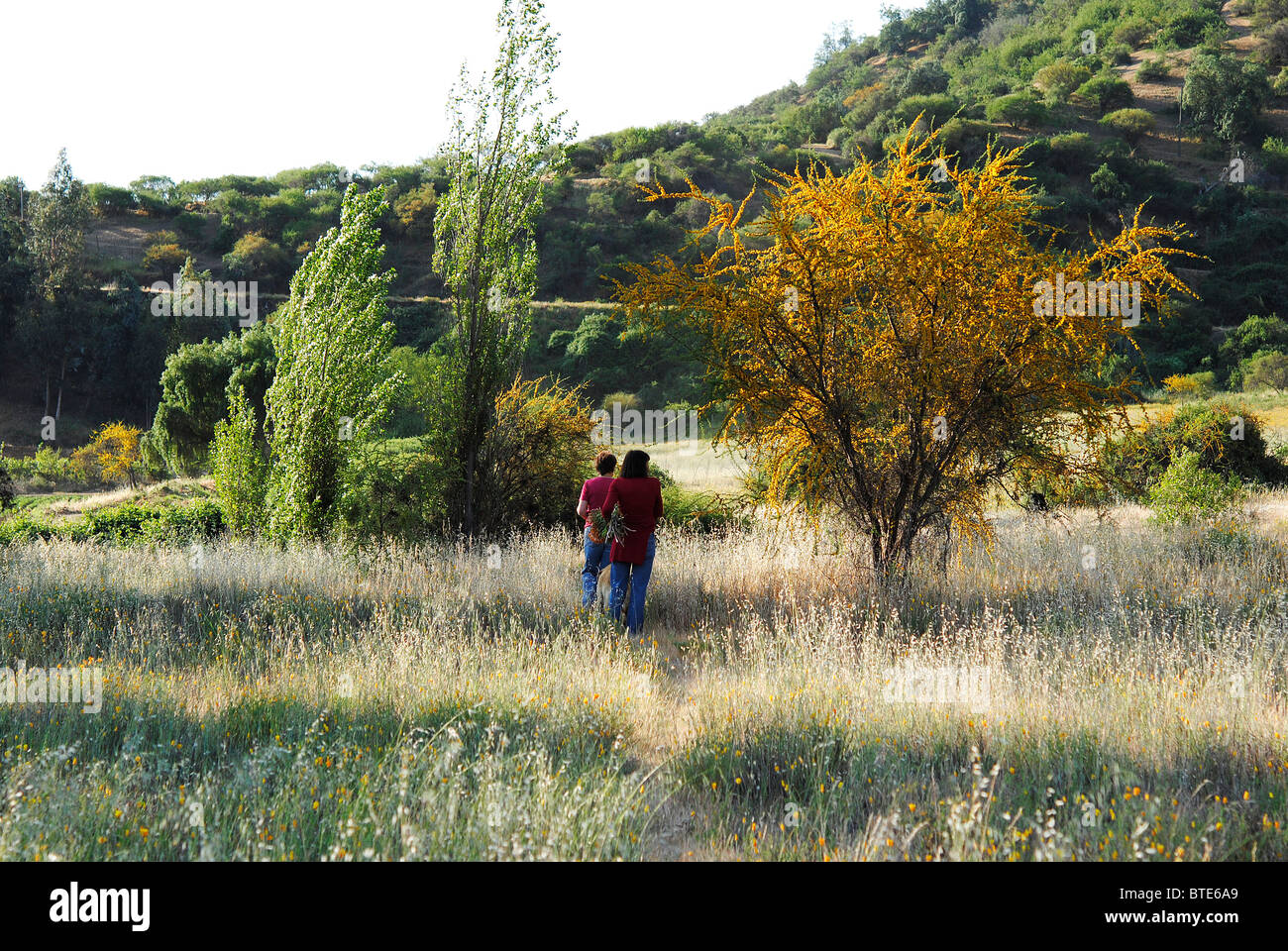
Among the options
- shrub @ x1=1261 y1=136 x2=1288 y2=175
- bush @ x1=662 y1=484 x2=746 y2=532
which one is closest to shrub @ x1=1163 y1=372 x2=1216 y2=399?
bush @ x1=662 y1=484 x2=746 y2=532

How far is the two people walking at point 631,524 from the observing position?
6969mm

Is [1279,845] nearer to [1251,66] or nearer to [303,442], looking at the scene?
[303,442]

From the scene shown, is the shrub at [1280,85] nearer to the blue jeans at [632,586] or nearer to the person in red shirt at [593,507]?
the person in red shirt at [593,507]

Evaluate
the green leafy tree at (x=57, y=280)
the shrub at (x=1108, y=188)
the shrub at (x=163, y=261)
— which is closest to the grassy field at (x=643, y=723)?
the green leafy tree at (x=57, y=280)

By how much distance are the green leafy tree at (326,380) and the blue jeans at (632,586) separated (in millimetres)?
5684

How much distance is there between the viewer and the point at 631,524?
7000 millimetres

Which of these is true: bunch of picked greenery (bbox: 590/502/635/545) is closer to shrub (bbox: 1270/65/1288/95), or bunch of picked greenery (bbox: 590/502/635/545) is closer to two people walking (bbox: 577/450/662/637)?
two people walking (bbox: 577/450/662/637)

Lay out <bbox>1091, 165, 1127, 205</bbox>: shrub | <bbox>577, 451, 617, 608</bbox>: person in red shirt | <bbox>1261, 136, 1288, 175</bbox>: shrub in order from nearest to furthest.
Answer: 1. <bbox>577, 451, 617, 608</bbox>: person in red shirt
2. <bbox>1091, 165, 1127, 205</bbox>: shrub
3. <bbox>1261, 136, 1288, 175</bbox>: shrub

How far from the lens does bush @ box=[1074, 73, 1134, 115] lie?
6994 centimetres

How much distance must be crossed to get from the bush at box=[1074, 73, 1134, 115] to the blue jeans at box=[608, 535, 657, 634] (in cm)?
8177

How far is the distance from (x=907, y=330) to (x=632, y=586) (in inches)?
147

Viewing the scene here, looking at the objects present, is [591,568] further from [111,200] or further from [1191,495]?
[111,200]

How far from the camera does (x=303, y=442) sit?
1125 cm

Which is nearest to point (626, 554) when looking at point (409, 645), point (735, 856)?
point (409, 645)
